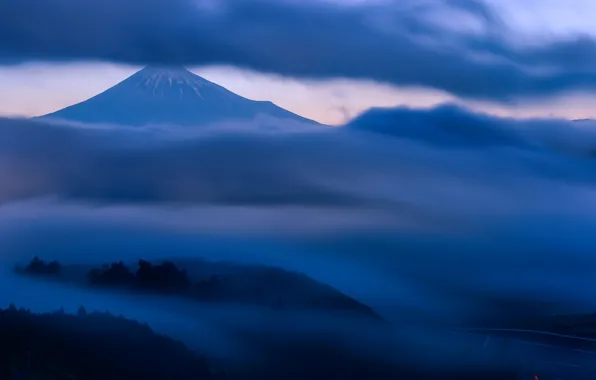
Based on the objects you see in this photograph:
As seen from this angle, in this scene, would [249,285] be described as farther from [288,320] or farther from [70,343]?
[70,343]

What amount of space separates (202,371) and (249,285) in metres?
30.7

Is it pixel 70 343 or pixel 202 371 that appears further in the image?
pixel 202 371

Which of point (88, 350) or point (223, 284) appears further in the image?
point (223, 284)

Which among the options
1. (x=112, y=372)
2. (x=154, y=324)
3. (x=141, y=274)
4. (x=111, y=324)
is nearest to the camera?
(x=112, y=372)

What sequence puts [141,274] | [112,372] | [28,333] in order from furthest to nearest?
[141,274] < [28,333] < [112,372]

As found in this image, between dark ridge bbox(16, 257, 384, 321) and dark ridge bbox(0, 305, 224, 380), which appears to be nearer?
dark ridge bbox(0, 305, 224, 380)

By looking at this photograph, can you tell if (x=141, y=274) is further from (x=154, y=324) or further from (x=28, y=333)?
(x=28, y=333)

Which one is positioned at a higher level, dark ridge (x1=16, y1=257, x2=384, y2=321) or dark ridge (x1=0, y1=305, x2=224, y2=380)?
dark ridge (x1=16, y1=257, x2=384, y2=321)

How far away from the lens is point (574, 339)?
71.2 meters

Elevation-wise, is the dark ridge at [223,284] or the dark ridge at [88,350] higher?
the dark ridge at [223,284]

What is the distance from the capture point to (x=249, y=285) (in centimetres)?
9469

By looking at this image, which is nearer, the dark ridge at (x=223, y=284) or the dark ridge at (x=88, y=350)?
the dark ridge at (x=88, y=350)

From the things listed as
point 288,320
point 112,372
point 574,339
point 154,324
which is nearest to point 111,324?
point 154,324

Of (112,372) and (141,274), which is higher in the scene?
(141,274)
